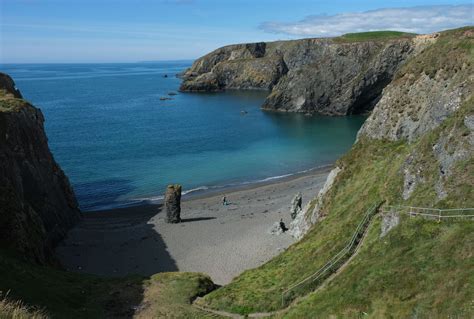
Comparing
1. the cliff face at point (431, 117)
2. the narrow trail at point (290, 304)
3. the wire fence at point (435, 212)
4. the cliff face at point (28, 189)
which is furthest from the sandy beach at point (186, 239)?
the wire fence at point (435, 212)

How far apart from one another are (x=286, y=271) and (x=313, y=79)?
4785 inches

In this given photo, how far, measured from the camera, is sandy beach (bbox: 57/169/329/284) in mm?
41281

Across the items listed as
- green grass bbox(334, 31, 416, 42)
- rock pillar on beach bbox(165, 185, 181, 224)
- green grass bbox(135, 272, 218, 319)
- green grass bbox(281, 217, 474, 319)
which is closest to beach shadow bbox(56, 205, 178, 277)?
rock pillar on beach bbox(165, 185, 181, 224)

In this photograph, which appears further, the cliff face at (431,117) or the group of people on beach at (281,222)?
the group of people on beach at (281,222)

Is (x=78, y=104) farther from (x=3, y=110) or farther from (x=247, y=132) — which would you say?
(x=3, y=110)

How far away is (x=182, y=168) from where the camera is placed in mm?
78125

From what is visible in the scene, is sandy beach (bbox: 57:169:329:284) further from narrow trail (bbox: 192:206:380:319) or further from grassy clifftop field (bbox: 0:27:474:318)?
narrow trail (bbox: 192:206:380:319)

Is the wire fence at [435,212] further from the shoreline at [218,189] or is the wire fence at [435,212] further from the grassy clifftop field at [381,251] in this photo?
the shoreline at [218,189]

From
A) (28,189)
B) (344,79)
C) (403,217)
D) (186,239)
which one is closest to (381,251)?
(403,217)

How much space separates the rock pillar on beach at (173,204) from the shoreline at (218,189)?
9297 millimetres

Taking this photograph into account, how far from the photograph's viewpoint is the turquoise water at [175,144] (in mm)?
71438

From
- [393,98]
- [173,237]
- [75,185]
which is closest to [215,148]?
[75,185]

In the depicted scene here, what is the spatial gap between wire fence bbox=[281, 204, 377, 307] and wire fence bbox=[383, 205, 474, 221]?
3.04 metres

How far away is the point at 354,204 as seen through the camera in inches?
1287
